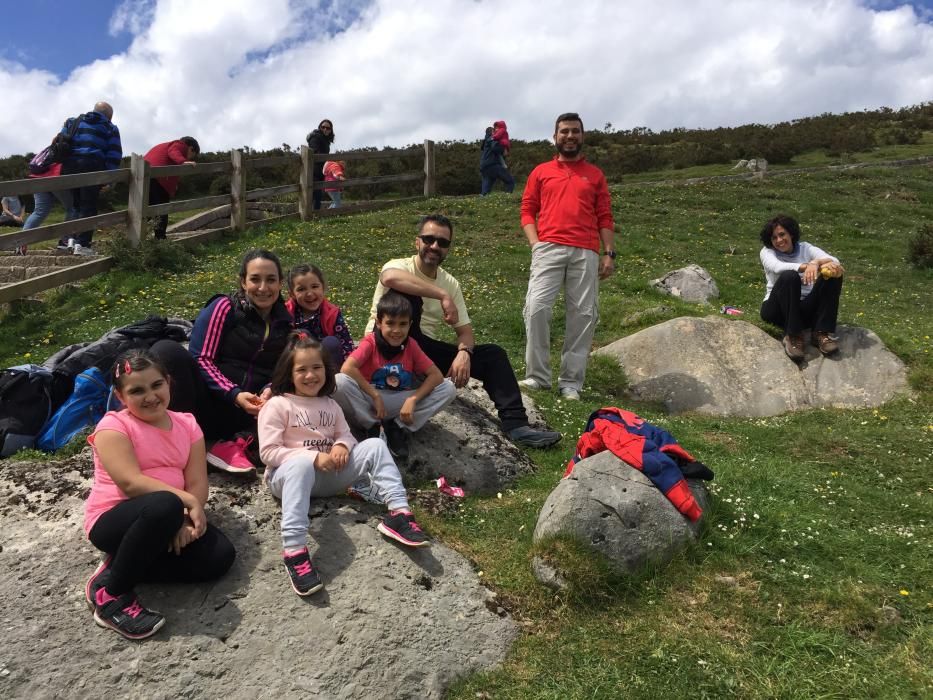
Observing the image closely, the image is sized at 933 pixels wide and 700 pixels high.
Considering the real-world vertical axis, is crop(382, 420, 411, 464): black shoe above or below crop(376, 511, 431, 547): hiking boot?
above

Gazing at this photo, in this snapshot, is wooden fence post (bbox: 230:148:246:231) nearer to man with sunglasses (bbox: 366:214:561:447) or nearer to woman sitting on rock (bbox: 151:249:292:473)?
man with sunglasses (bbox: 366:214:561:447)

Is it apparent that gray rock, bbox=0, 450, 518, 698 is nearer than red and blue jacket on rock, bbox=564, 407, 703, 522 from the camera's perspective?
Yes

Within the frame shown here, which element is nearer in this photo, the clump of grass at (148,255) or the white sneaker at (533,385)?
the white sneaker at (533,385)

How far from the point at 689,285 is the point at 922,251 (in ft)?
20.6

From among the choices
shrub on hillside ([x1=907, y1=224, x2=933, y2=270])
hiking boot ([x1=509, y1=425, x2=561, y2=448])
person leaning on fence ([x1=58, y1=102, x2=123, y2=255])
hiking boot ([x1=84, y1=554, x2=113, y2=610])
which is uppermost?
person leaning on fence ([x1=58, y1=102, x2=123, y2=255])

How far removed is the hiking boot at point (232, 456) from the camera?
186 inches

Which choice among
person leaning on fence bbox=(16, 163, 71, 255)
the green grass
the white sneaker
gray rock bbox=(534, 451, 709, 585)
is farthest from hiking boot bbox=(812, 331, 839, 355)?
person leaning on fence bbox=(16, 163, 71, 255)

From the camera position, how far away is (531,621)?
4.01 meters

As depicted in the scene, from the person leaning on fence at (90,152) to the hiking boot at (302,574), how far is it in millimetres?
10014

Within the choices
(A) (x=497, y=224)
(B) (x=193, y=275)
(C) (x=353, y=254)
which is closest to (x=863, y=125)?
(A) (x=497, y=224)

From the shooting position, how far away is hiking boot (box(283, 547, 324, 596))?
379cm

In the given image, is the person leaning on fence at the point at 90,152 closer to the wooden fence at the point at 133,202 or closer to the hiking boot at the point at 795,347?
the wooden fence at the point at 133,202

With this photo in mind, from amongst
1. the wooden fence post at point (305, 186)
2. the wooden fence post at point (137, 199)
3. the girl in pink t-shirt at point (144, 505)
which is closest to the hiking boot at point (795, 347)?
the girl in pink t-shirt at point (144, 505)

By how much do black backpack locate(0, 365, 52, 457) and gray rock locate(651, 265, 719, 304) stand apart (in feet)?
34.0
